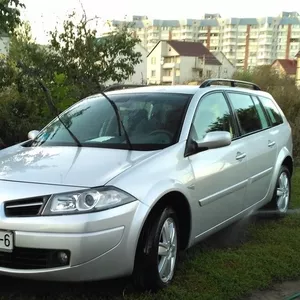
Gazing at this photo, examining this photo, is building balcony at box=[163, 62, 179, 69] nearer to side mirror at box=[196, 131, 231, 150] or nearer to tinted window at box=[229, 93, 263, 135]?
tinted window at box=[229, 93, 263, 135]

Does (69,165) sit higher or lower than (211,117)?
lower

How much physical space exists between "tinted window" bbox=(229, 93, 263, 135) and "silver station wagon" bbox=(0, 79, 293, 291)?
2 cm

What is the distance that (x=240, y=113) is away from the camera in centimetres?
490

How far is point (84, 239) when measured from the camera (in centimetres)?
290

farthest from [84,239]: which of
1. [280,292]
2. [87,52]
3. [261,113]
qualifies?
[87,52]

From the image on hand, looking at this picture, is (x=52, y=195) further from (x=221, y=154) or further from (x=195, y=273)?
(x=221, y=154)

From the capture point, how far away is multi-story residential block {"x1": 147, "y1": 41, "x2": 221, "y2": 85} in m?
86.1

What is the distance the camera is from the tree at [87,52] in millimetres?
12031

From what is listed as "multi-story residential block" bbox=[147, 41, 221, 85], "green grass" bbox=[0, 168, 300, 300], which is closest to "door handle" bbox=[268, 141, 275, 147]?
"green grass" bbox=[0, 168, 300, 300]

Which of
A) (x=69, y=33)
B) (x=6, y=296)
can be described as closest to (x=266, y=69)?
(x=69, y=33)

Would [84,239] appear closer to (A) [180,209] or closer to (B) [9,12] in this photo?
(A) [180,209]

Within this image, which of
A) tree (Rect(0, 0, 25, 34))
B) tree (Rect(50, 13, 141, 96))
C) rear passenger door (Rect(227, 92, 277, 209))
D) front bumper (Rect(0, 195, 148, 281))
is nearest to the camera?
front bumper (Rect(0, 195, 148, 281))

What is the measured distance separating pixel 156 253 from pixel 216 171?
3.47 ft

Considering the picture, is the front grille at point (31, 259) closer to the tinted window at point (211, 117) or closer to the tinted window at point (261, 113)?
the tinted window at point (211, 117)
